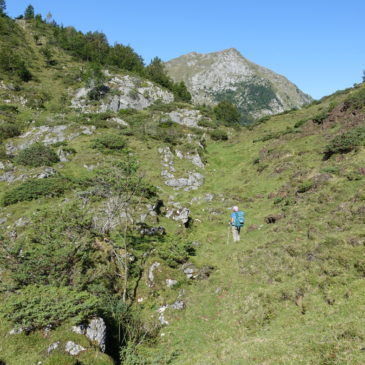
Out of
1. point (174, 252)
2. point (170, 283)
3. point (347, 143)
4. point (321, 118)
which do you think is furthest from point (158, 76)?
point (170, 283)

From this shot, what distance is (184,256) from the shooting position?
650 inches

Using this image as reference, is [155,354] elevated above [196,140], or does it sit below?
below

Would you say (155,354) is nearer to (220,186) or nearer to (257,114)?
(220,186)

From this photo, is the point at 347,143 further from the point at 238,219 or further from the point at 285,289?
the point at 285,289

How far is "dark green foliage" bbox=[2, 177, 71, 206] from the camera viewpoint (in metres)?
22.3

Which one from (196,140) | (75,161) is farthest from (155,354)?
(196,140)

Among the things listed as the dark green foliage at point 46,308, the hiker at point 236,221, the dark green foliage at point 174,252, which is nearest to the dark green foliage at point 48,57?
the dark green foliage at point 174,252

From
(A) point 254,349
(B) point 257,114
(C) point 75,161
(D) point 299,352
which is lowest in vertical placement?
(A) point 254,349

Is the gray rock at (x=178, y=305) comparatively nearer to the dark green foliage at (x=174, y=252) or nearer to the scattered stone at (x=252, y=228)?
the dark green foliage at (x=174, y=252)

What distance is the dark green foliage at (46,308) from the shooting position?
28.7 feet

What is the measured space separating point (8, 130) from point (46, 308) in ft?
125

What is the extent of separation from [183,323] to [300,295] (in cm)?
541

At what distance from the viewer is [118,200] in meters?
15.2

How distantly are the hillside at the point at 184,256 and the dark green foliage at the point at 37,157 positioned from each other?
0.20 metres
